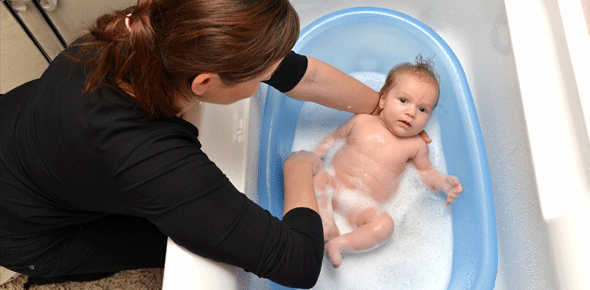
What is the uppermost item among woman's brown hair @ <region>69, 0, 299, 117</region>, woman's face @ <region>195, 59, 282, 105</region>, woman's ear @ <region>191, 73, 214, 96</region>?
woman's brown hair @ <region>69, 0, 299, 117</region>

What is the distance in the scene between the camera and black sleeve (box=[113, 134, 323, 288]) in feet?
2.16

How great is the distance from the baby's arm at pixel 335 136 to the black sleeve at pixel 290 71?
0.33 metres

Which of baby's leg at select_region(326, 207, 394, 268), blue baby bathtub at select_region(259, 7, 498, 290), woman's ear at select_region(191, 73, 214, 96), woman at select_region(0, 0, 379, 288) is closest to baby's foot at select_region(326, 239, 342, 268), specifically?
baby's leg at select_region(326, 207, 394, 268)

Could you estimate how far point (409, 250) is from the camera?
126 centimetres

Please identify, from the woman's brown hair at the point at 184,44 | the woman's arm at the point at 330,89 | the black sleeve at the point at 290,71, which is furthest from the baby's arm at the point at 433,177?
the woman's brown hair at the point at 184,44

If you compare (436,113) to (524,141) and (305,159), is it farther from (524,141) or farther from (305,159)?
(305,159)

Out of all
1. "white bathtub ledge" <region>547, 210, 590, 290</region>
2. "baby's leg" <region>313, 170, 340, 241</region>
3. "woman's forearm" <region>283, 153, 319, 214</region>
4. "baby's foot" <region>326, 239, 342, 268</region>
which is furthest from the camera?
"baby's leg" <region>313, 170, 340, 241</region>

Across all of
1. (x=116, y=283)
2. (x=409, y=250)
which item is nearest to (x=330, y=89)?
(x=409, y=250)

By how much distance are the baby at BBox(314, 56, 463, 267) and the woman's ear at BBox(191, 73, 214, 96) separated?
618 millimetres

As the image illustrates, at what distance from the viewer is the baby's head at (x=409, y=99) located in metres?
1.25

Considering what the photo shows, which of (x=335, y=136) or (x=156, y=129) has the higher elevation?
Answer: (x=156, y=129)

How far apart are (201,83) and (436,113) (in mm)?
946

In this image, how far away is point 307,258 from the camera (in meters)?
0.79

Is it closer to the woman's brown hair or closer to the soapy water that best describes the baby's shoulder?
the soapy water
